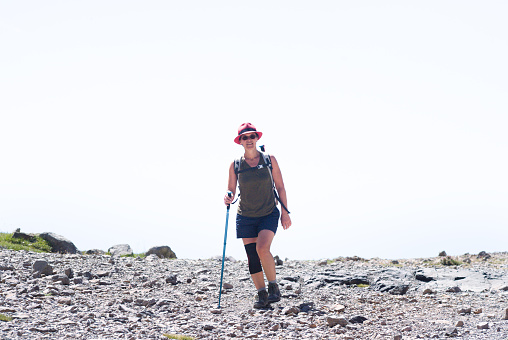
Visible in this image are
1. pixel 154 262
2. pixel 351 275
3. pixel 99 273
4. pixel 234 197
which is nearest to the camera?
pixel 234 197

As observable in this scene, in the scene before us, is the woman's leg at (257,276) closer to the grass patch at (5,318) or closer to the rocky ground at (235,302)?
the rocky ground at (235,302)

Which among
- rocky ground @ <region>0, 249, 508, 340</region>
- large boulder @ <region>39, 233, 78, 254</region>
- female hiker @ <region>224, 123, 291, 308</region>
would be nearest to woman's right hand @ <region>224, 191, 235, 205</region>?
female hiker @ <region>224, 123, 291, 308</region>

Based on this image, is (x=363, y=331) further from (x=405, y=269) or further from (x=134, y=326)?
(x=405, y=269)

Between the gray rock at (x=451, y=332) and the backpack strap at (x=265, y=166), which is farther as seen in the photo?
the backpack strap at (x=265, y=166)

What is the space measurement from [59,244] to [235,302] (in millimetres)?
12075

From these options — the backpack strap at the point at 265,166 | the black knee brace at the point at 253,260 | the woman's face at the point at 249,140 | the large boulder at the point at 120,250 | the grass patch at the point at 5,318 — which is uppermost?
the woman's face at the point at 249,140

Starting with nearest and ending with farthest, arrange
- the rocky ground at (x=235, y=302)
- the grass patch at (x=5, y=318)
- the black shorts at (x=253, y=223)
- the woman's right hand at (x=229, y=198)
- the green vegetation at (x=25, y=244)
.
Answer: the grass patch at (x=5, y=318) → the rocky ground at (x=235, y=302) → the black shorts at (x=253, y=223) → the woman's right hand at (x=229, y=198) → the green vegetation at (x=25, y=244)

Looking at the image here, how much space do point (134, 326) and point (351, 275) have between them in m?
7.28

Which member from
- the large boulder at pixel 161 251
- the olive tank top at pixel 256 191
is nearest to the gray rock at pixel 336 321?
the olive tank top at pixel 256 191

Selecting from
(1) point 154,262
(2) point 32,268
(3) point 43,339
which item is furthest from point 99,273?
(3) point 43,339

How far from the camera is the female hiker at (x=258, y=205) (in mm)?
9852

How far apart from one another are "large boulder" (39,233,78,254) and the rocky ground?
15.2ft

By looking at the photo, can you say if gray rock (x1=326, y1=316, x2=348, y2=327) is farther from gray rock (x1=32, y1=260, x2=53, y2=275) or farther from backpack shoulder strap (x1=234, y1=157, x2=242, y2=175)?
gray rock (x1=32, y1=260, x2=53, y2=275)

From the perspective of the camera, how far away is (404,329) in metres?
8.10
